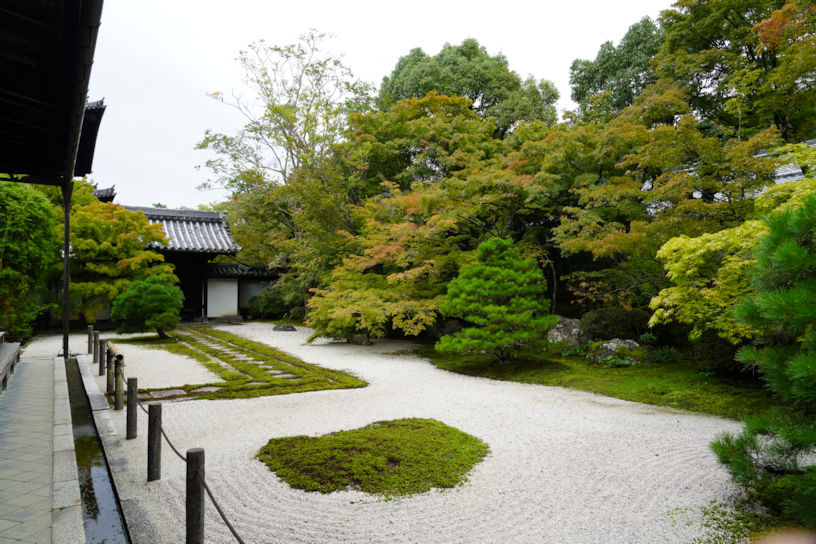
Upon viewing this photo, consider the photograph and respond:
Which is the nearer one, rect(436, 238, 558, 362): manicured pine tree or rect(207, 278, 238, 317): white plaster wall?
rect(436, 238, 558, 362): manicured pine tree

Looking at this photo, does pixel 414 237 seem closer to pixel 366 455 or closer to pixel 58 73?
pixel 366 455

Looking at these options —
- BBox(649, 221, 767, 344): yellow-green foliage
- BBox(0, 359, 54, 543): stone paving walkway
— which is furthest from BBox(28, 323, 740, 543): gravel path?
BBox(649, 221, 767, 344): yellow-green foliage

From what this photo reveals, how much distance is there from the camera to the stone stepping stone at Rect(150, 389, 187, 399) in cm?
683

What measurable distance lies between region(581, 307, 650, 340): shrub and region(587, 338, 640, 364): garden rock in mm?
294

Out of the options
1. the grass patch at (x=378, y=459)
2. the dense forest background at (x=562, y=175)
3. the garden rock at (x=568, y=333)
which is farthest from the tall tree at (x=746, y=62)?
the grass patch at (x=378, y=459)

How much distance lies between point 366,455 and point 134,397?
2652 millimetres

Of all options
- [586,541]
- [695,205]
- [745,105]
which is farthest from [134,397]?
[745,105]

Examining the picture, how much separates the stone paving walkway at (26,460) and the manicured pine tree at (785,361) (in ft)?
14.6

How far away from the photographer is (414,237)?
1102 cm

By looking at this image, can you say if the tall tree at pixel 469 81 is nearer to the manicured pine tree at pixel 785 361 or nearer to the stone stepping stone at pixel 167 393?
the stone stepping stone at pixel 167 393

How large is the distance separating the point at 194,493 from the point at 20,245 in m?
10.2

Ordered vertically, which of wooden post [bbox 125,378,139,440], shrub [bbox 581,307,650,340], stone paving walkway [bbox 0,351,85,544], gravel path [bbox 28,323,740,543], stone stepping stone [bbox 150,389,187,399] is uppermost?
shrub [bbox 581,307,650,340]

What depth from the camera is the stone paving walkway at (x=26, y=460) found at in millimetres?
2842

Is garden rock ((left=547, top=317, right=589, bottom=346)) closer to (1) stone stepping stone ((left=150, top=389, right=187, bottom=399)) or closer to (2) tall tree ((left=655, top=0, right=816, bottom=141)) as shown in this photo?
(2) tall tree ((left=655, top=0, right=816, bottom=141))
